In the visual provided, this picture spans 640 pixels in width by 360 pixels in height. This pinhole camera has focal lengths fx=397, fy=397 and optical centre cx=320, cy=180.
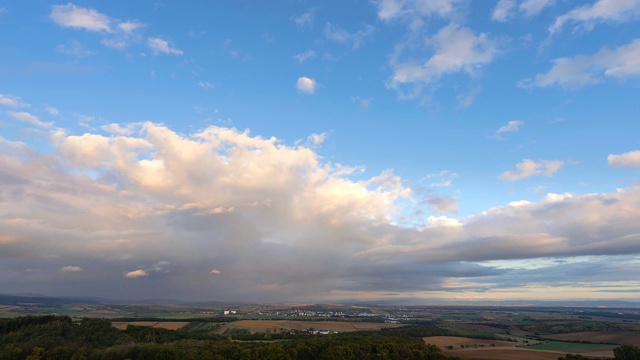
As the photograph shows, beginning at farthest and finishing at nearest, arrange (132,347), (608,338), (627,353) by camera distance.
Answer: (608,338)
(627,353)
(132,347)

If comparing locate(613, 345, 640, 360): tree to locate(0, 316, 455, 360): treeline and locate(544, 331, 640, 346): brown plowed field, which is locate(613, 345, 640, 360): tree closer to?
locate(0, 316, 455, 360): treeline

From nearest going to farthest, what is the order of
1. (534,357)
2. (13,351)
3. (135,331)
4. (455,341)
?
(13,351)
(534,357)
(135,331)
(455,341)

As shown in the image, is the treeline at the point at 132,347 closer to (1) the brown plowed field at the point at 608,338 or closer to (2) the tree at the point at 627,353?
(2) the tree at the point at 627,353

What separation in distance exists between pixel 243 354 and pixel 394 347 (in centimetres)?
3885

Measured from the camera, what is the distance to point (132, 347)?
92188 millimetres

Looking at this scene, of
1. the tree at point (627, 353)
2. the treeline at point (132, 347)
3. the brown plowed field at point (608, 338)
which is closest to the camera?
the treeline at point (132, 347)

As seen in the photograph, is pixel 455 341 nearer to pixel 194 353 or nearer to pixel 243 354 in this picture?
pixel 243 354

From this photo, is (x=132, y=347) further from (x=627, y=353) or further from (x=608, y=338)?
(x=608, y=338)

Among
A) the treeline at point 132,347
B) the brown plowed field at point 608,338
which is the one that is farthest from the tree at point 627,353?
the brown plowed field at point 608,338

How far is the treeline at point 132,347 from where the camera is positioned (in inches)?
3374

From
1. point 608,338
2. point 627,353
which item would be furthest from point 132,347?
point 608,338

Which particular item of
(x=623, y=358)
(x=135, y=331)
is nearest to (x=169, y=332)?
(x=135, y=331)

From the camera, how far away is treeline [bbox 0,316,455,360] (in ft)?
281

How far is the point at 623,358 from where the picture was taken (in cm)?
9962
